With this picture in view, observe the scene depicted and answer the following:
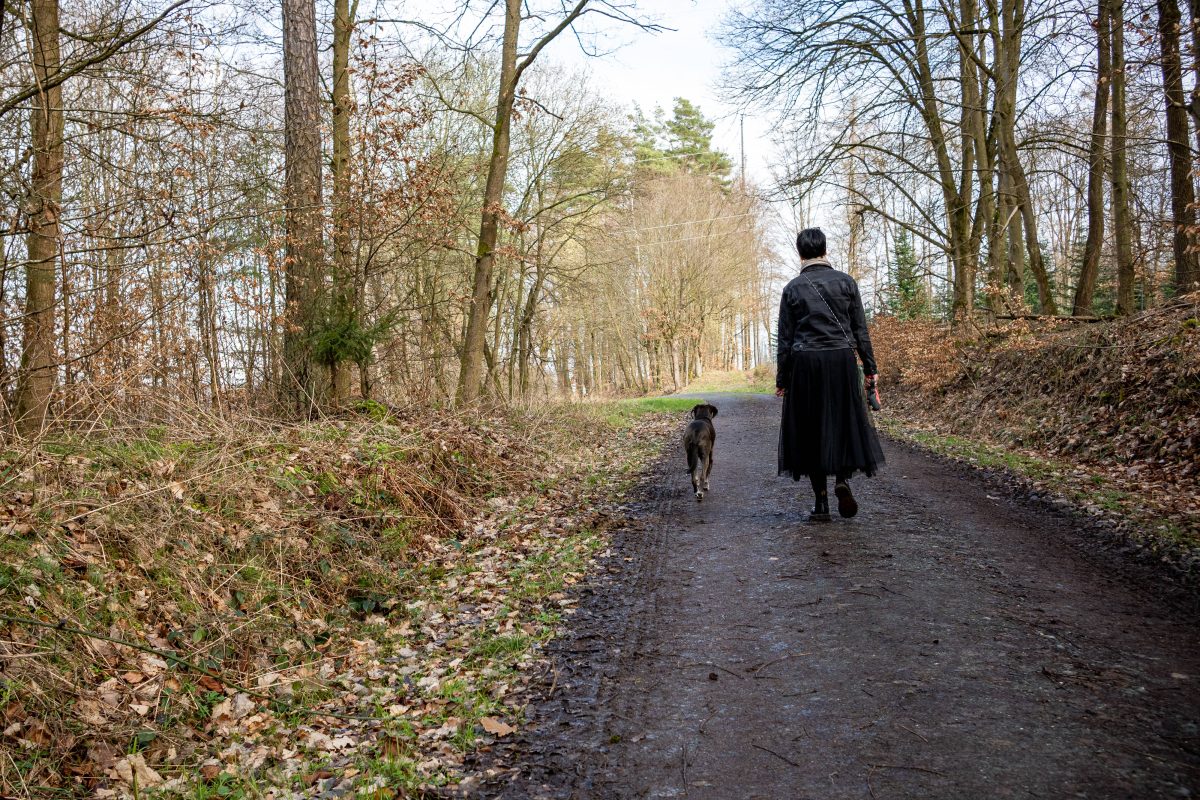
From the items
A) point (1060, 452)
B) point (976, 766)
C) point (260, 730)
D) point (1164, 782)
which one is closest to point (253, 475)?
point (260, 730)

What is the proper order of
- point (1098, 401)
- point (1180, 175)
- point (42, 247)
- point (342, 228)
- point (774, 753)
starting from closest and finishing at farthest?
point (774, 753) → point (42, 247) → point (342, 228) → point (1098, 401) → point (1180, 175)

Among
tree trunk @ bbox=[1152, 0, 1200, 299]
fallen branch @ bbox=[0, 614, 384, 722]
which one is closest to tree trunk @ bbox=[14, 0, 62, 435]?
fallen branch @ bbox=[0, 614, 384, 722]

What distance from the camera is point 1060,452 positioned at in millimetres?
9266

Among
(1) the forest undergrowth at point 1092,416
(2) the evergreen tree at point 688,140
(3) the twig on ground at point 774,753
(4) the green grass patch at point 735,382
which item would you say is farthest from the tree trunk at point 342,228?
(2) the evergreen tree at point 688,140

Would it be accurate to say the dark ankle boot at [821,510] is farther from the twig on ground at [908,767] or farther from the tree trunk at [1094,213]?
the tree trunk at [1094,213]

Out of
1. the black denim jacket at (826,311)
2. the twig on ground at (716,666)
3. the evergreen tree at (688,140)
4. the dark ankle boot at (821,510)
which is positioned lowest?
the twig on ground at (716,666)

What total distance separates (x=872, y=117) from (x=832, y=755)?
1695 cm

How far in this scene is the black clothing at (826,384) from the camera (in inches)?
253

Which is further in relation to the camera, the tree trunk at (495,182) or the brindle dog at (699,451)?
the tree trunk at (495,182)

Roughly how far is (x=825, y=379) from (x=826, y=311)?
58cm

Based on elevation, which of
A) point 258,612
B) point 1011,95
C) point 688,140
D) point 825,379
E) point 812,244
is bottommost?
point 258,612

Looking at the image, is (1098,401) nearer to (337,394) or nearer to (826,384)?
(826,384)

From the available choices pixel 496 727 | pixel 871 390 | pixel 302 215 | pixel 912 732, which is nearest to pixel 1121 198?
pixel 871 390

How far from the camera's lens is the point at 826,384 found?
6492 mm
